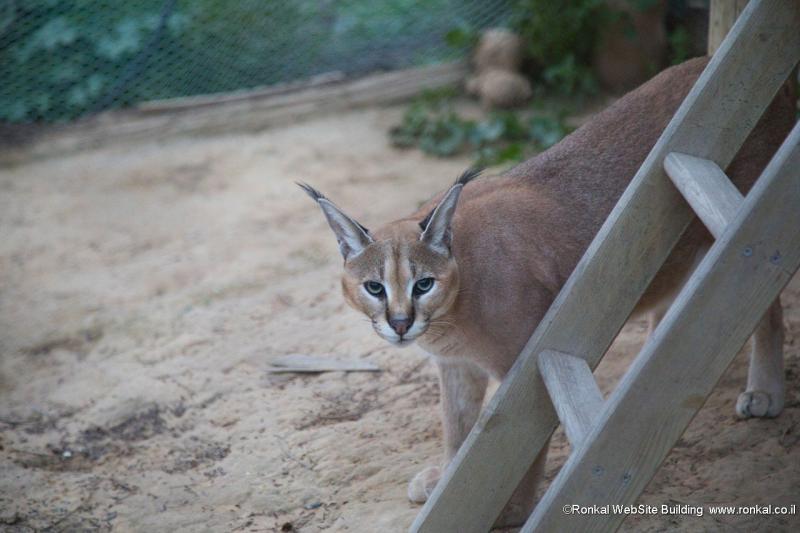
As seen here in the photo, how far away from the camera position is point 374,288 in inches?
146

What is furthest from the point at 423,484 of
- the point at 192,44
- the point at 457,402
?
the point at 192,44

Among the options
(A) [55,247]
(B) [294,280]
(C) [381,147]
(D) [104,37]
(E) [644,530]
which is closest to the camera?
(E) [644,530]

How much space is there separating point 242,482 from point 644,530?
1.86 m

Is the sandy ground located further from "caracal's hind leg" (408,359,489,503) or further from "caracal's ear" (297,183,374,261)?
"caracal's ear" (297,183,374,261)

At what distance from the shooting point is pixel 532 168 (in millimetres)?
4277

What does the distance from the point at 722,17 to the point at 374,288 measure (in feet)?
8.26

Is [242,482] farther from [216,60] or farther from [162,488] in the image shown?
[216,60]

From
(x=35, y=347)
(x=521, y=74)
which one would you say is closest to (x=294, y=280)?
(x=35, y=347)

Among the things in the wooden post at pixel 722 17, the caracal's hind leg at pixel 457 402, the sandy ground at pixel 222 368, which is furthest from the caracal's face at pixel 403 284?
the wooden post at pixel 722 17

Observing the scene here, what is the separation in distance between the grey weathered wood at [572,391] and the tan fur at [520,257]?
37 centimetres

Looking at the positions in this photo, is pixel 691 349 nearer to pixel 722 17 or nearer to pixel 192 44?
pixel 722 17

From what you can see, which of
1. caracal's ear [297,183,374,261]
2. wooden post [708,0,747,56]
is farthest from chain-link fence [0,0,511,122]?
caracal's ear [297,183,374,261]

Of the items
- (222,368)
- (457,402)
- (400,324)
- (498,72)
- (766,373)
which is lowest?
(222,368)

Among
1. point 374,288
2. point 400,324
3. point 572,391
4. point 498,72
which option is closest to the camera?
point 572,391
